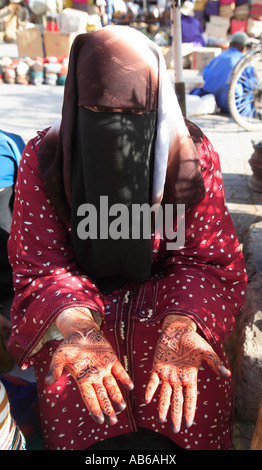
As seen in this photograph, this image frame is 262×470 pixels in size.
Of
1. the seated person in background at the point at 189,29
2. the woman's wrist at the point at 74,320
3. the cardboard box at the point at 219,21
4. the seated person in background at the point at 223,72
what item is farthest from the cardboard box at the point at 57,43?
the woman's wrist at the point at 74,320

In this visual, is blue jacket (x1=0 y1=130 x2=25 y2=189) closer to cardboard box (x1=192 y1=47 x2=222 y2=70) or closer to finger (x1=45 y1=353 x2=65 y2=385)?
finger (x1=45 y1=353 x2=65 y2=385)

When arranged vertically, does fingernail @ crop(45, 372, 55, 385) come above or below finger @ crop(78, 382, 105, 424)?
above

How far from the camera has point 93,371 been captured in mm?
1174

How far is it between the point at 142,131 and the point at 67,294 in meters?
0.60

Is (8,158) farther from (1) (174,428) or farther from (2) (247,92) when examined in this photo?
(2) (247,92)

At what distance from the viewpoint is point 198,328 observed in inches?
54.6

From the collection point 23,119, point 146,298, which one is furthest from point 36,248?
point 23,119

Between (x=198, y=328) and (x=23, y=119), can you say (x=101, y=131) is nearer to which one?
(x=198, y=328)

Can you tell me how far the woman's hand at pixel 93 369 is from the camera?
3.69 ft

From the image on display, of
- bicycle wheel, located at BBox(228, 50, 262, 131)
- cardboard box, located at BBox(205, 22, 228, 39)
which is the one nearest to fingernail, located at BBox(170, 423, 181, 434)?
bicycle wheel, located at BBox(228, 50, 262, 131)

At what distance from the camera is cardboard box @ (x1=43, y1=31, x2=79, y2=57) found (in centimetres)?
897

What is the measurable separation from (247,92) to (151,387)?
5552mm
